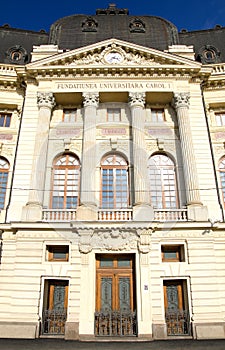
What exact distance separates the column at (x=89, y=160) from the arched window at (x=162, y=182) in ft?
10.7

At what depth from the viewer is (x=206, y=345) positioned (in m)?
11.2

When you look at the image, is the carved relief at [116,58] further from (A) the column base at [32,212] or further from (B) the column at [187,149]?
(A) the column base at [32,212]

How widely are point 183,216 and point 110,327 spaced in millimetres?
6002

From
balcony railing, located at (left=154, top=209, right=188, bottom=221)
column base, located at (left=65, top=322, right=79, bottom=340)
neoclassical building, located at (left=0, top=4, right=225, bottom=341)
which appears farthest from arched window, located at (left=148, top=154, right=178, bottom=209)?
column base, located at (left=65, top=322, right=79, bottom=340)

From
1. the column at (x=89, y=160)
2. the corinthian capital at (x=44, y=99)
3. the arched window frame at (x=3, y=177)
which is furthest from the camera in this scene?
the corinthian capital at (x=44, y=99)

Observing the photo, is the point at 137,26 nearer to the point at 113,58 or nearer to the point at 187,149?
the point at 113,58

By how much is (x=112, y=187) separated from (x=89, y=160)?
1.90 meters

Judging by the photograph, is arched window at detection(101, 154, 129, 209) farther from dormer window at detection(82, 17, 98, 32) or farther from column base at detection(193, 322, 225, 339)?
dormer window at detection(82, 17, 98, 32)

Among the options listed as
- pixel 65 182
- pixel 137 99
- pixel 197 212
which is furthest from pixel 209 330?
pixel 137 99

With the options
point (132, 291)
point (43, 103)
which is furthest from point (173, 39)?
point (132, 291)

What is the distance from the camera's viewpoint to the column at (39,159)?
1489cm

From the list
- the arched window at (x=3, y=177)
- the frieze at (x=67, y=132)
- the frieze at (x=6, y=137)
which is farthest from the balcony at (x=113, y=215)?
the frieze at (x=6, y=137)

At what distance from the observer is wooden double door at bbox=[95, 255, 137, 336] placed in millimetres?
13242

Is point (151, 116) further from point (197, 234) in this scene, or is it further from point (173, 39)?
point (197, 234)
